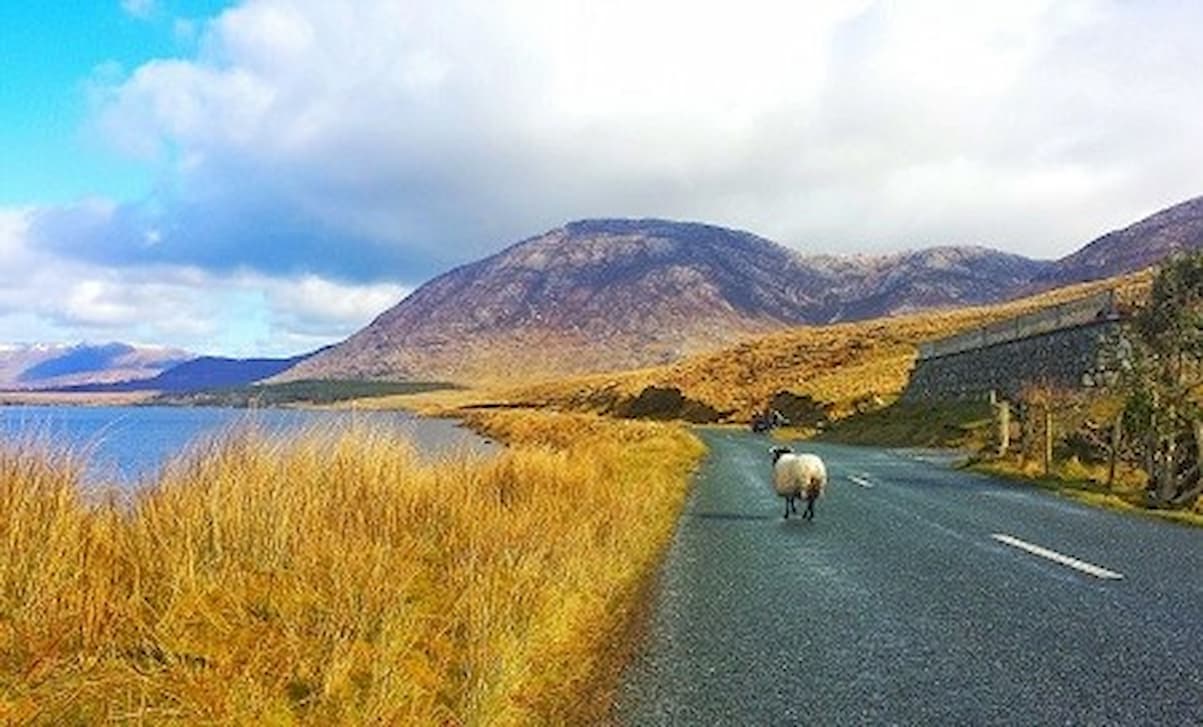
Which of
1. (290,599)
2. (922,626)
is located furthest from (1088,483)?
(290,599)

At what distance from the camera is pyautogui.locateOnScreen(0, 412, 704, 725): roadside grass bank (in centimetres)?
516

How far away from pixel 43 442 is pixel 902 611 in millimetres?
7360

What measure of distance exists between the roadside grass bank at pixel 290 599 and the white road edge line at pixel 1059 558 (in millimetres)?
4602

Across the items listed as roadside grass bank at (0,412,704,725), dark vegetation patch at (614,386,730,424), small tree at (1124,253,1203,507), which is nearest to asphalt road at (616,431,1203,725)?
roadside grass bank at (0,412,704,725)

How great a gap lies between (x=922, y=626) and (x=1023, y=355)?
1811 inches

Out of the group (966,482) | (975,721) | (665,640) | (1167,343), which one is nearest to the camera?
(975,721)

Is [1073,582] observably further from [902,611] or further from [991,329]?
[991,329]

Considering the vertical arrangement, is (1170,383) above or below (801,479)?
above

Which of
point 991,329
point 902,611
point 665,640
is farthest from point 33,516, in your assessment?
point 991,329

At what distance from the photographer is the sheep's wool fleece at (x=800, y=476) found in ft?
51.0

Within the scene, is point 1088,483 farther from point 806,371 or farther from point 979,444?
point 806,371

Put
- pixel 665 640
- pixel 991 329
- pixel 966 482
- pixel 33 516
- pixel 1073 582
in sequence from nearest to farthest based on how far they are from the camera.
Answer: pixel 33 516
pixel 665 640
pixel 1073 582
pixel 966 482
pixel 991 329

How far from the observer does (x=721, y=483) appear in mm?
22938

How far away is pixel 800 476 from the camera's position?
51.3 ft
